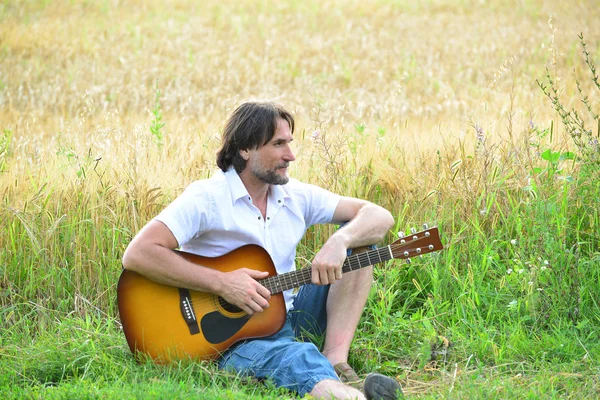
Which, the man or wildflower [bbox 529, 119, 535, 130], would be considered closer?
the man

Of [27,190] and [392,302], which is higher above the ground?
[27,190]

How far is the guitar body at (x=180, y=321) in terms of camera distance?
418 centimetres

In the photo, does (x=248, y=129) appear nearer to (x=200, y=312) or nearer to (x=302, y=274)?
(x=302, y=274)

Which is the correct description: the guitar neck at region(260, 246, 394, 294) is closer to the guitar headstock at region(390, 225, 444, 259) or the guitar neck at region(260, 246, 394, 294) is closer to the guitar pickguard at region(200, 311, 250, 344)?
the guitar headstock at region(390, 225, 444, 259)

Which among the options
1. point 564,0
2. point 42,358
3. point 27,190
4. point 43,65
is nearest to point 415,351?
point 42,358

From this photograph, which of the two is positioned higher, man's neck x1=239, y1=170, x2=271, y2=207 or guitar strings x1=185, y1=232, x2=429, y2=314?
man's neck x1=239, y1=170, x2=271, y2=207

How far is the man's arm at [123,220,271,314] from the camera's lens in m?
4.11

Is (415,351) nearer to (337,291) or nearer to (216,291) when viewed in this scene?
(337,291)

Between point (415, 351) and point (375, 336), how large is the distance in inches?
10.8

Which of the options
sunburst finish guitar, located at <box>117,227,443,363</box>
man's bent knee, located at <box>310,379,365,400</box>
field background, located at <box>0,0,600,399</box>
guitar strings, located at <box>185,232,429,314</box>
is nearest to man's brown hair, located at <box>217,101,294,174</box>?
sunburst finish guitar, located at <box>117,227,443,363</box>

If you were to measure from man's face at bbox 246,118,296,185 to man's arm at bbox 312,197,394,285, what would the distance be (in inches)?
17.3

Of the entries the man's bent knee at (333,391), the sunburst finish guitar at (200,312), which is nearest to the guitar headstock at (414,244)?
the sunburst finish guitar at (200,312)

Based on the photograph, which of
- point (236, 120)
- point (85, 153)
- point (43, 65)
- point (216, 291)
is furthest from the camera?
point (43, 65)

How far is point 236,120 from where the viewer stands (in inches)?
179
